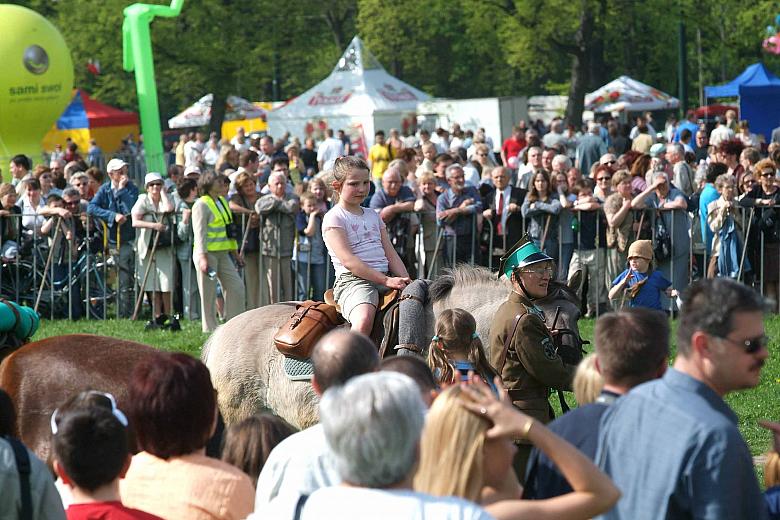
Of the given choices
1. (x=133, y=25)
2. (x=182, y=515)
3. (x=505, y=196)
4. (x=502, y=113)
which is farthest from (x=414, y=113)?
(x=182, y=515)

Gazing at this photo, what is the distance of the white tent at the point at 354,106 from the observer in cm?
3594

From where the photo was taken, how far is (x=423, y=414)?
356cm

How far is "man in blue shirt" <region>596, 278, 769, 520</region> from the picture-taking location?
3787 millimetres

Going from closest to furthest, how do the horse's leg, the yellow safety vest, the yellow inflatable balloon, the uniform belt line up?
the uniform belt, the horse's leg, the yellow safety vest, the yellow inflatable balloon

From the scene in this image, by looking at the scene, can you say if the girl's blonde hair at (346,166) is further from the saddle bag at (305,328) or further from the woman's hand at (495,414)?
the woman's hand at (495,414)

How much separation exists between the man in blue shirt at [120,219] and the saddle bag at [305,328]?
806 cm

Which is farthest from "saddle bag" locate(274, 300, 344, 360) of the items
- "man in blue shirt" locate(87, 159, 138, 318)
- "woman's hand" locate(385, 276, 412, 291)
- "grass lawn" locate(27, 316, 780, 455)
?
"man in blue shirt" locate(87, 159, 138, 318)

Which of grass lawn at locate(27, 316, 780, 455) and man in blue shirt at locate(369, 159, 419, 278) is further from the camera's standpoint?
man in blue shirt at locate(369, 159, 419, 278)

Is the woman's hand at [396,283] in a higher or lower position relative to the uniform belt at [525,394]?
higher

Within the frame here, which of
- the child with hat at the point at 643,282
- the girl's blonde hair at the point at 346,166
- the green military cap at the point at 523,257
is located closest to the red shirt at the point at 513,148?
the child with hat at the point at 643,282

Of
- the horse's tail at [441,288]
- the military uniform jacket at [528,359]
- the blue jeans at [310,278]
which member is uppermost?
the horse's tail at [441,288]

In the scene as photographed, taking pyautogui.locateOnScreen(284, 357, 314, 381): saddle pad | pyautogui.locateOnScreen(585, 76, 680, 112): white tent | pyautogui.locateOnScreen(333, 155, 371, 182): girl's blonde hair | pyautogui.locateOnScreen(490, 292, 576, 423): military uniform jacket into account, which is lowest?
pyautogui.locateOnScreen(284, 357, 314, 381): saddle pad

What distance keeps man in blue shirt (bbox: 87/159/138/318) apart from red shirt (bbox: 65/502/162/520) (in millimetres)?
11961

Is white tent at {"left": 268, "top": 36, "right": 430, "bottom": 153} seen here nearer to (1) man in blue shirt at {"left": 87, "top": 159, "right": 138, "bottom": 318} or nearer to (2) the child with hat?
(1) man in blue shirt at {"left": 87, "top": 159, "right": 138, "bottom": 318}
